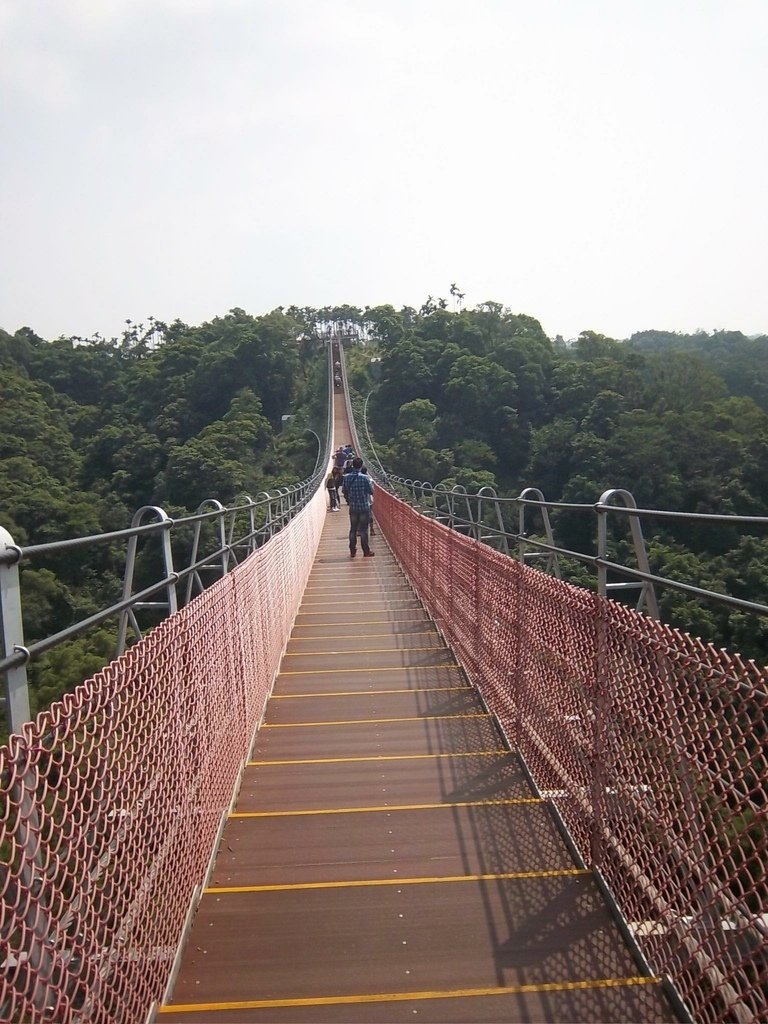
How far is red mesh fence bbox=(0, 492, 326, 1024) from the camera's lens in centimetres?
141

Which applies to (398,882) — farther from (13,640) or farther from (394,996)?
(13,640)

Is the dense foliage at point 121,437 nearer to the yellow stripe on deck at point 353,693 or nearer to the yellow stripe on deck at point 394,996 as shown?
the yellow stripe on deck at point 353,693

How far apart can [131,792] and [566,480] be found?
40240mm

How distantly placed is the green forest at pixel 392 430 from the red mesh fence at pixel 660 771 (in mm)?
6517

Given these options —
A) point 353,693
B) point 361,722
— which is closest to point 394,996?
point 361,722

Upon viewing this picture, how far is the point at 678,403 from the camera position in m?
44.8

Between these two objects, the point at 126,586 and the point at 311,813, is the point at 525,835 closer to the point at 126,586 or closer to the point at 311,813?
the point at 311,813

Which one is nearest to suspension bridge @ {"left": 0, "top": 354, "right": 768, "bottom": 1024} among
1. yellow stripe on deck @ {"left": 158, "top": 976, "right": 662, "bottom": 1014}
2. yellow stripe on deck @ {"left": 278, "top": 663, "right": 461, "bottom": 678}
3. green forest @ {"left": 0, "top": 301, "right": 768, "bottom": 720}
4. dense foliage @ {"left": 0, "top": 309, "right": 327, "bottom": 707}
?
yellow stripe on deck @ {"left": 158, "top": 976, "right": 662, "bottom": 1014}

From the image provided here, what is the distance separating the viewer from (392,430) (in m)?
56.2

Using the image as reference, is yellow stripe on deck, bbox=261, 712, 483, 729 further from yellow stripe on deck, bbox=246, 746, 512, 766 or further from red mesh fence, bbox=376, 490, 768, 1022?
red mesh fence, bbox=376, 490, 768, 1022

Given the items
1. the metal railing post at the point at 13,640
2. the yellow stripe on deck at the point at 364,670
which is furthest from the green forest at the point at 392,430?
the metal railing post at the point at 13,640

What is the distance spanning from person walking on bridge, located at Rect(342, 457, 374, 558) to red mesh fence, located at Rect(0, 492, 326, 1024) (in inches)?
309

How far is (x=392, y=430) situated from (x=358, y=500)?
45253 mm

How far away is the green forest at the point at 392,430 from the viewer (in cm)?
2480
